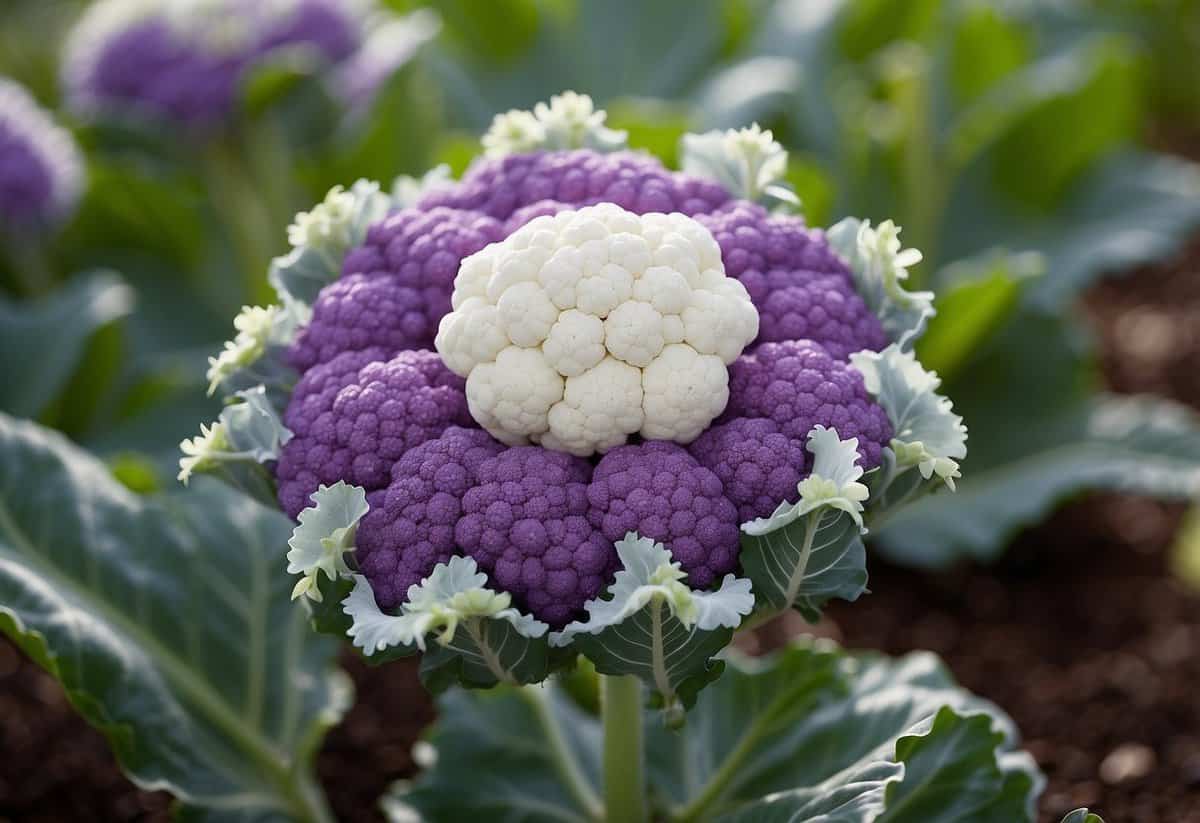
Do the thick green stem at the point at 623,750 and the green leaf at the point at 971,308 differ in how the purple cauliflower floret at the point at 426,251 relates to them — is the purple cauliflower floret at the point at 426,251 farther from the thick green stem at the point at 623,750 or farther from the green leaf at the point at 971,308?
the green leaf at the point at 971,308

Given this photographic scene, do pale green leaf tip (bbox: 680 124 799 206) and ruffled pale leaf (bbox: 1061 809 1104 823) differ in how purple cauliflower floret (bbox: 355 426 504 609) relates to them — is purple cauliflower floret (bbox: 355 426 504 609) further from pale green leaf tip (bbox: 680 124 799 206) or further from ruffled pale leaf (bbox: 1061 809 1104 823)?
ruffled pale leaf (bbox: 1061 809 1104 823)

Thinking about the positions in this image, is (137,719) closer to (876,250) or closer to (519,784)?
(519,784)

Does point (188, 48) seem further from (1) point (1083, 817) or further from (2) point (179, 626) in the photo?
(1) point (1083, 817)

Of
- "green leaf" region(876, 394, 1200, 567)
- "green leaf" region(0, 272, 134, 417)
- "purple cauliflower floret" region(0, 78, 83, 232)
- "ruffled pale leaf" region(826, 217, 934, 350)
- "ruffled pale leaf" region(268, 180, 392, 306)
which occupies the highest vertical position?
"purple cauliflower floret" region(0, 78, 83, 232)

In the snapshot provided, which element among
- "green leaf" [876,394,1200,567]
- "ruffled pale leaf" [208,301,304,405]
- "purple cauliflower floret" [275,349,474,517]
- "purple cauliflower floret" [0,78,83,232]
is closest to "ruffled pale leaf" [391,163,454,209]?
"ruffled pale leaf" [208,301,304,405]

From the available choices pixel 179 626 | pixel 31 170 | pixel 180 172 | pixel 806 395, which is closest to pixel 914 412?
pixel 806 395

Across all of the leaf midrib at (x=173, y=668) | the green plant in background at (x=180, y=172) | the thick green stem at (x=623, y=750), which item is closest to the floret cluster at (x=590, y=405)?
the thick green stem at (x=623, y=750)
